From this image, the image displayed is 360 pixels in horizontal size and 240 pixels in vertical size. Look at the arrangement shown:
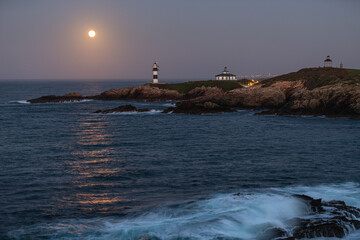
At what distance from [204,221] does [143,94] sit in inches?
3224

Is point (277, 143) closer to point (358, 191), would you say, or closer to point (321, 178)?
point (321, 178)

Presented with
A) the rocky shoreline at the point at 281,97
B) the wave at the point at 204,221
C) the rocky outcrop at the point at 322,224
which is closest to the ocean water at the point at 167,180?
the wave at the point at 204,221

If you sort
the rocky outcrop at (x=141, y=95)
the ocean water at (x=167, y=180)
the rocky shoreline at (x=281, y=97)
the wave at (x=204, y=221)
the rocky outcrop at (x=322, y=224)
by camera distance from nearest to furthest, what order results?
1. the rocky outcrop at (x=322, y=224)
2. the wave at (x=204, y=221)
3. the ocean water at (x=167, y=180)
4. the rocky shoreline at (x=281, y=97)
5. the rocky outcrop at (x=141, y=95)

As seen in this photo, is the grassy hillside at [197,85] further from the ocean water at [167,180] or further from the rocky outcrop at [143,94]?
the ocean water at [167,180]

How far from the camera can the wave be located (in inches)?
538

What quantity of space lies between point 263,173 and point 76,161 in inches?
521

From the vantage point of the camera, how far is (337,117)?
4991cm

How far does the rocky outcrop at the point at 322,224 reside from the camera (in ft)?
42.6

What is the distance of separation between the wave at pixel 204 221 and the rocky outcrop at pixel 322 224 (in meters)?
0.27

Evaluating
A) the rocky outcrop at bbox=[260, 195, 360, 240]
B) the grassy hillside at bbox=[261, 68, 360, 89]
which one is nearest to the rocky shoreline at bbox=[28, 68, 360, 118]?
the grassy hillside at bbox=[261, 68, 360, 89]

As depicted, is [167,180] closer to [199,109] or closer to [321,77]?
[199,109]

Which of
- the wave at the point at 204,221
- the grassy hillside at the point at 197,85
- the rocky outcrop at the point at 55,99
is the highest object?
the grassy hillside at the point at 197,85

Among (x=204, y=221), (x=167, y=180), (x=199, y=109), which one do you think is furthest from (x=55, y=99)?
(x=204, y=221)

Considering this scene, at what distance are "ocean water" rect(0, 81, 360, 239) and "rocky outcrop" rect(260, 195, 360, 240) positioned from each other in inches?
19.4
